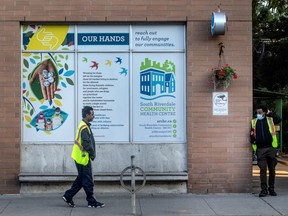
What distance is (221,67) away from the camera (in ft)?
33.5

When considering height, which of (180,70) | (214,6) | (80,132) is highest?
(214,6)

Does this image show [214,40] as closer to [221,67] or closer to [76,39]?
[221,67]

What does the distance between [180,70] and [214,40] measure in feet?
3.09

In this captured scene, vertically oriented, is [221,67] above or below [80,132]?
above

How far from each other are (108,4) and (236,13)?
2.66m

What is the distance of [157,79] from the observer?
1049cm

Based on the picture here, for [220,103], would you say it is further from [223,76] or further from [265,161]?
[265,161]

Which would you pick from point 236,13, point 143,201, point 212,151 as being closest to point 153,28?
point 236,13

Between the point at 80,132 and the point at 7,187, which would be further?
the point at 7,187

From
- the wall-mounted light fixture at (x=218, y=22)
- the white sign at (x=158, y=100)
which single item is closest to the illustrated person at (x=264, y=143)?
the white sign at (x=158, y=100)

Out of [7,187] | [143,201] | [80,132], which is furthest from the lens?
[7,187]

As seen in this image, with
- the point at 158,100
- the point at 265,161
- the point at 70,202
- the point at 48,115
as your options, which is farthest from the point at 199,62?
the point at 70,202

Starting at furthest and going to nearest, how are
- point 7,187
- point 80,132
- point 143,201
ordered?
point 7,187 → point 143,201 → point 80,132

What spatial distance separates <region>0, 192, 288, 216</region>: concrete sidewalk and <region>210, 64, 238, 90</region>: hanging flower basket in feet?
7.42
